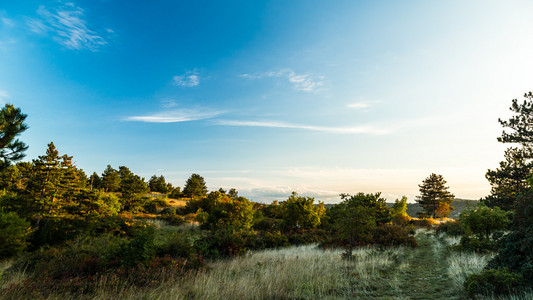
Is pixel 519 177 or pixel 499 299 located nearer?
pixel 499 299

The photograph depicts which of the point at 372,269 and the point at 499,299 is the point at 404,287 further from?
the point at 499,299

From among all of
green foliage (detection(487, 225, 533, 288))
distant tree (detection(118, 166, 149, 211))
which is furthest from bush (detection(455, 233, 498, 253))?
distant tree (detection(118, 166, 149, 211))

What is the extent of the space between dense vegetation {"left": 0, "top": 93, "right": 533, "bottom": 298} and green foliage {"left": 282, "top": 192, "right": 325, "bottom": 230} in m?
0.12

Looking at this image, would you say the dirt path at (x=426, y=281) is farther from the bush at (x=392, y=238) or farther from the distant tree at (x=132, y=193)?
the distant tree at (x=132, y=193)

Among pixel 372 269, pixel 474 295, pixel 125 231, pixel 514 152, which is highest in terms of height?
pixel 514 152

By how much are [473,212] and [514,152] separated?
21.9m

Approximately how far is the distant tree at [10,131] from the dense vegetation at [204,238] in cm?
6

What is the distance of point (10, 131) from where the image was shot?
60.6ft

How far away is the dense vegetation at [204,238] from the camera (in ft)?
24.0

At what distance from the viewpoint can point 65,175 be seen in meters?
31.1

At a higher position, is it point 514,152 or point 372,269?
point 514,152

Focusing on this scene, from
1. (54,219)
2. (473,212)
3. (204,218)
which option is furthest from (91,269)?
(204,218)

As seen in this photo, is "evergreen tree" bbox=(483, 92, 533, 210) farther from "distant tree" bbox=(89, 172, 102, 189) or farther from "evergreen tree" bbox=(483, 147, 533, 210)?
"distant tree" bbox=(89, 172, 102, 189)

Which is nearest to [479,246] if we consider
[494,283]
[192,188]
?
[494,283]
